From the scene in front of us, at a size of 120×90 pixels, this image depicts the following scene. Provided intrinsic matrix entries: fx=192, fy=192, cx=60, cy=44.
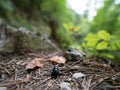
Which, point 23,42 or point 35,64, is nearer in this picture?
point 35,64

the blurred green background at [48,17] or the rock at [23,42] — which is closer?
the rock at [23,42]

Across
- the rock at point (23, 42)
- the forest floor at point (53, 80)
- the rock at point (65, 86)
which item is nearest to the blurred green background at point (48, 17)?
the rock at point (23, 42)

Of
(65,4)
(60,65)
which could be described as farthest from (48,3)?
(60,65)

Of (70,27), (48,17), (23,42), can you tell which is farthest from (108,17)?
(48,17)

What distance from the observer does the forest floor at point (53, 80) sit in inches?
42.4

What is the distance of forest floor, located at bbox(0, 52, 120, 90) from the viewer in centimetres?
108

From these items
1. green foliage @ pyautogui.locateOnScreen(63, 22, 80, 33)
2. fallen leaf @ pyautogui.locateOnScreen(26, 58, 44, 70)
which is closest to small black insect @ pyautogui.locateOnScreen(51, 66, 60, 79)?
fallen leaf @ pyautogui.locateOnScreen(26, 58, 44, 70)

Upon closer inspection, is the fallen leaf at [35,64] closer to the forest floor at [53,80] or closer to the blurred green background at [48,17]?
the forest floor at [53,80]

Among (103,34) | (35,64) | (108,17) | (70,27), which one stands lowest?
(35,64)

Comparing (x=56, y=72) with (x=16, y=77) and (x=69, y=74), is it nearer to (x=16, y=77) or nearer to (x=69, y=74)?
(x=69, y=74)

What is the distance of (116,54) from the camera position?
6.44 feet

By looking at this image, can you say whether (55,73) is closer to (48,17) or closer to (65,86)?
(65,86)

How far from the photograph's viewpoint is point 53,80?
45.2 inches

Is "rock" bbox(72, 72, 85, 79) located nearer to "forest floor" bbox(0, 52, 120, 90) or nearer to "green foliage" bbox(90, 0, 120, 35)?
"forest floor" bbox(0, 52, 120, 90)
